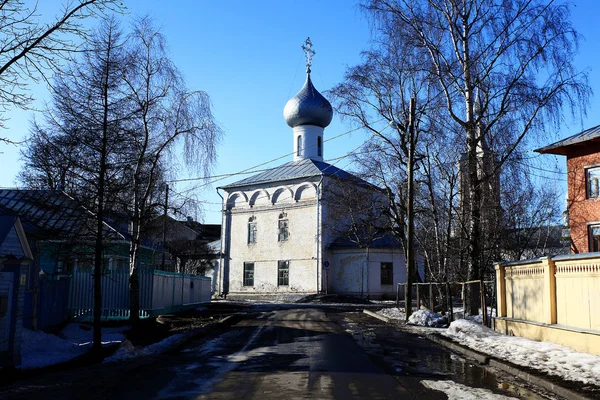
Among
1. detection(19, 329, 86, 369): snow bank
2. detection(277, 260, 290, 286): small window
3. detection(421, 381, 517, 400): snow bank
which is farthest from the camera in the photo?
detection(277, 260, 290, 286): small window

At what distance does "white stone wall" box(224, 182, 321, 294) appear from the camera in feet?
144

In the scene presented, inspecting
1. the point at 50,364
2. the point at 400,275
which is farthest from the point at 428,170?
the point at 400,275

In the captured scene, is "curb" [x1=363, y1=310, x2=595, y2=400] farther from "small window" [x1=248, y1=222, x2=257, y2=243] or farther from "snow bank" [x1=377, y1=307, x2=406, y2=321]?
"small window" [x1=248, y1=222, x2=257, y2=243]

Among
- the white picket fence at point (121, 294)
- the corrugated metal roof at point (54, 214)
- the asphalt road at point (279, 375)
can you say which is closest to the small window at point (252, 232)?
the white picket fence at point (121, 294)

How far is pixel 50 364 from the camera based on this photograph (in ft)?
35.1

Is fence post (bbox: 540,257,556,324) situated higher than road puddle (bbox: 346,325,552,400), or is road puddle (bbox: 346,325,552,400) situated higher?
fence post (bbox: 540,257,556,324)

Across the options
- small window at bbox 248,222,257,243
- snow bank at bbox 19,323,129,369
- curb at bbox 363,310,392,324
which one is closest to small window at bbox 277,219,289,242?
small window at bbox 248,222,257,243

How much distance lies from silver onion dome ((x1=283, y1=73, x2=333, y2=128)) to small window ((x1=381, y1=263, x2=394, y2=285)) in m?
13.9

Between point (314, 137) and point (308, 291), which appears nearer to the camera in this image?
point (308, 291)

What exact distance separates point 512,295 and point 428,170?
10.7 metres

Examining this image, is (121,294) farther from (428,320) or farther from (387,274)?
(387,274)

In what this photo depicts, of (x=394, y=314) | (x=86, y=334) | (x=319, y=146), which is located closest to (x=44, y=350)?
(x=86, y=334)

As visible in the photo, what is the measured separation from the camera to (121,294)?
2109 centimetres

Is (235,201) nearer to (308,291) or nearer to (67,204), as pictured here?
(308,291)
